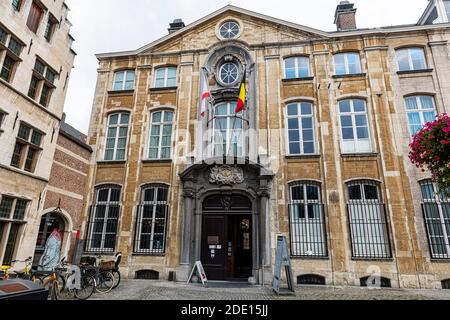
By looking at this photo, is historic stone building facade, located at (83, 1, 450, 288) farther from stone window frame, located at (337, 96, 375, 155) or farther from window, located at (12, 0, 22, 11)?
window, located at (12, 0, 22, 11)

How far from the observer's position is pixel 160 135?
41.7 ft

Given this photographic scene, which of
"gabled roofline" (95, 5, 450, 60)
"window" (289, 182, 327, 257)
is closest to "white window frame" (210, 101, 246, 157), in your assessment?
"window" (289, 182, 327, 257)

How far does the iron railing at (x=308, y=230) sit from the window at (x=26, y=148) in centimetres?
994

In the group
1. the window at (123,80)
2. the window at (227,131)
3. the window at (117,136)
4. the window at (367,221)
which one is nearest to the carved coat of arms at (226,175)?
the window at (227,131)

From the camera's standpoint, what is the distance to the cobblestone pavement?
7.64 meters

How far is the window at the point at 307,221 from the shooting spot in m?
10.3

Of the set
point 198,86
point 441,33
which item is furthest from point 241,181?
point 441,33

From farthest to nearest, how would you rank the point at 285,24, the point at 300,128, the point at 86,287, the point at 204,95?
the point at 285,24 < the point at 300,128 < the point at 204,95 < the point at 86,287

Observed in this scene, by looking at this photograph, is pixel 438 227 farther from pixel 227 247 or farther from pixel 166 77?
pixel 166 77

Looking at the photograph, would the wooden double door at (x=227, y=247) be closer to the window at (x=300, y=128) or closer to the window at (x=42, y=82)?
the window at (x=300, y=128)

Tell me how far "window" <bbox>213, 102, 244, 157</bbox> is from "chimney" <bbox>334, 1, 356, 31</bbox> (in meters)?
7.32

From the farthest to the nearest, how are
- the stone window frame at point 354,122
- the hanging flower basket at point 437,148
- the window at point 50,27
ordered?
the stone window frame at point 354,122
the window at point 50,27
the hanging flower basket at point 437,148

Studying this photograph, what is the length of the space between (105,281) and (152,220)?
327 cm

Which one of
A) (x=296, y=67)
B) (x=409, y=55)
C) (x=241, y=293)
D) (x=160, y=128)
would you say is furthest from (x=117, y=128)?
(x=409, y=55)
